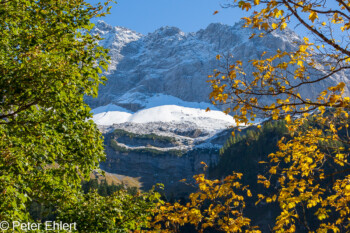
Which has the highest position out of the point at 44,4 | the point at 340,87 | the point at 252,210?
the point at 44,4

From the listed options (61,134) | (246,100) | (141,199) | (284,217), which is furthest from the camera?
(141,199)

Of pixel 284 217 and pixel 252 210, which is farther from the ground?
pixel 284 217

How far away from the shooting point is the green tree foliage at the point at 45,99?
25.4 ft

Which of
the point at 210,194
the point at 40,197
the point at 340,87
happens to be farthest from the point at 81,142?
the point at 340,87

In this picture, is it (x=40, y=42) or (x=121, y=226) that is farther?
(x=121, y=226)

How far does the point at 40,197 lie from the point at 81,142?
2291 millimetres

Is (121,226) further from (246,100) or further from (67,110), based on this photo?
(246,100)

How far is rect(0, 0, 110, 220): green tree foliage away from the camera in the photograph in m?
7.75

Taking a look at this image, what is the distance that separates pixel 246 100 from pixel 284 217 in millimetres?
3143

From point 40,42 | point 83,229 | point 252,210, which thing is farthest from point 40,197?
point 252,210

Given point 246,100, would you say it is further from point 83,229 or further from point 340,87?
point 83,229

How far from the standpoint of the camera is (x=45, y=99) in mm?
8008

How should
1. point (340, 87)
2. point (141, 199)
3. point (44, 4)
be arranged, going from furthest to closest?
point (141, 199) → point (44, 4) → point (340, 87)

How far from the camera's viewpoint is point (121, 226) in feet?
34.2
